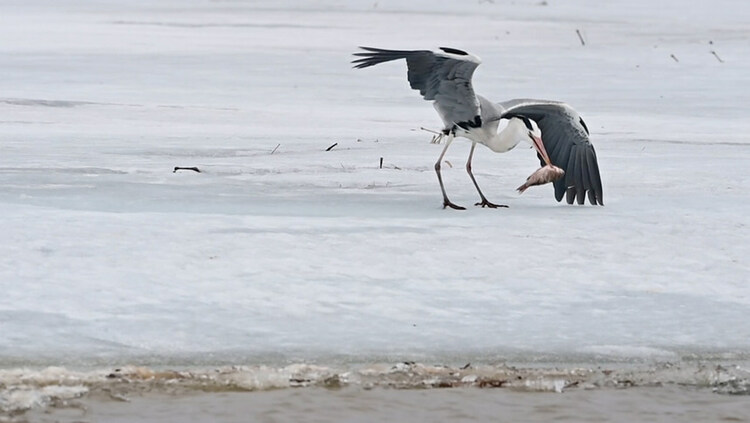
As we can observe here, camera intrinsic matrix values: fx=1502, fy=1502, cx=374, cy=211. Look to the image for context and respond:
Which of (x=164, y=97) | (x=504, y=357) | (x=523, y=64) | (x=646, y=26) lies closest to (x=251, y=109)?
(x=164, y=97)

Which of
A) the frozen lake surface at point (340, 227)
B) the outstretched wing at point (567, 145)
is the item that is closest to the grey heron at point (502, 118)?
the outstretched wing at point (567, 145)

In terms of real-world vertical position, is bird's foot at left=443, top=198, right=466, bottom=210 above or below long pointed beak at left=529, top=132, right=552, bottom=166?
below

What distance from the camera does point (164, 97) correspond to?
1234cm

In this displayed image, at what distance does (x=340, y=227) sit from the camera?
21.5 ft

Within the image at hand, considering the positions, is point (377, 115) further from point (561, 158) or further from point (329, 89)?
point (561, 158)

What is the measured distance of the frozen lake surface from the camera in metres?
5.11

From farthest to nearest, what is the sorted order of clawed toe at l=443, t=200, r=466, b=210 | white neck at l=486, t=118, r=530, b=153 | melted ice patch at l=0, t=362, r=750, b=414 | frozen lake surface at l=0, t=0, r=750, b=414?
white neck at l=486, t=118, r=530, b=153, clawed toe at l=443, t=200, r=466, b=210, frozen lake surface at l=0, t=0, r=750, b=414, melted ice patch at l=0, t=362, r=750, b=414

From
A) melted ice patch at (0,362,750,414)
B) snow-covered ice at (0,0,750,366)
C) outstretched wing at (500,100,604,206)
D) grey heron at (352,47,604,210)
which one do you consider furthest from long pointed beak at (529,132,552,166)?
melted ice patch at (0,362,750,414)

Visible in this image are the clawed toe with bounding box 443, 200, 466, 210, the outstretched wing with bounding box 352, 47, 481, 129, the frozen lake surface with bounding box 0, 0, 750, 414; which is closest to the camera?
the frozen lake surface with bounding box 0, 0, 750, 414

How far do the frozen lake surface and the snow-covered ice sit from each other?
2 centimetres

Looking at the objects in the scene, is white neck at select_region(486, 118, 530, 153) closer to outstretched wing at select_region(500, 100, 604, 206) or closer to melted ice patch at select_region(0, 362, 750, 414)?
outstretched wing at select_region(500, 100, 604, 206)

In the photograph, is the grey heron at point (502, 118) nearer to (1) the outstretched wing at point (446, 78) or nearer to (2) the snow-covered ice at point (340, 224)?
(1) the outstretched wing at point (446, 78)

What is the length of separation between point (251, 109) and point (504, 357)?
7007 millimetres

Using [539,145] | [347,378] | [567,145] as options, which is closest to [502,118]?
[539,145]
